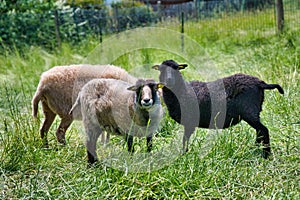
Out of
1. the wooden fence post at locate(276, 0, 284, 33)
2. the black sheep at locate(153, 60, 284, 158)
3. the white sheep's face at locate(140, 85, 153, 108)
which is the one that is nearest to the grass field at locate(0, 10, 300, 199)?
the black sheep at locate(153, 60, 284, 158)

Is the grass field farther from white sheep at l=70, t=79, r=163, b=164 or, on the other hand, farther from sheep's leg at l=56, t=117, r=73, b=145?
white sheep at l=70, t=79, r=163, b=164

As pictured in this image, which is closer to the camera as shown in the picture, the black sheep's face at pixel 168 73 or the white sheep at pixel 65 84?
the black sheep's face at pixel 168 73

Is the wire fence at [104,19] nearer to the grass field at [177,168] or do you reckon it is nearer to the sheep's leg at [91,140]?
the grass field at [177,168]

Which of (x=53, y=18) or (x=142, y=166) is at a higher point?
(x=53, y=18)

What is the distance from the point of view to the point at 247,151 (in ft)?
13.5

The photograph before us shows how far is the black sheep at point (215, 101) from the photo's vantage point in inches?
172

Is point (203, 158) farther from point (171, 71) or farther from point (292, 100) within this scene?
point (292, 100)

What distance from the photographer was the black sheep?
438 cm

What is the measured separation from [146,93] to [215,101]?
2.96 ft

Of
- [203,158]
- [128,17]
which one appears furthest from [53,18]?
[203,158]

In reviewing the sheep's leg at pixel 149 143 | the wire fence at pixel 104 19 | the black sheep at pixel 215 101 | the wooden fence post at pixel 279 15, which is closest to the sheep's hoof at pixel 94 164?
the sheep's leg at pixel 149 143

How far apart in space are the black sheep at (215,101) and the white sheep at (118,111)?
0.33 meters

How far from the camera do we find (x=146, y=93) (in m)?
3.97

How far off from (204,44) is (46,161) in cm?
832
